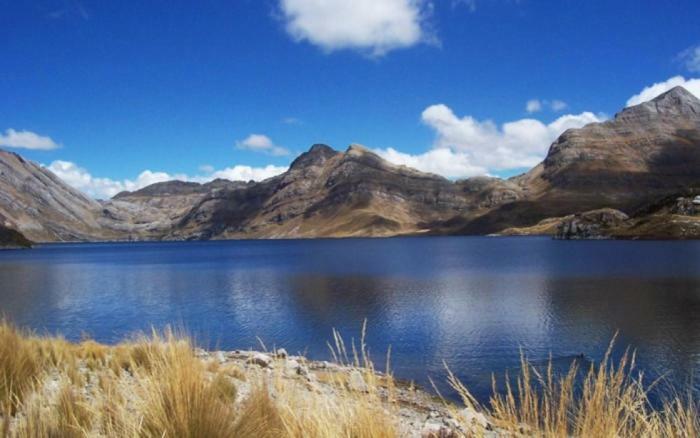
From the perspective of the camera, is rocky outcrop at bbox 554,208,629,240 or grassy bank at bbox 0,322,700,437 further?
rocky outcrop at bbox 554,208,629,240

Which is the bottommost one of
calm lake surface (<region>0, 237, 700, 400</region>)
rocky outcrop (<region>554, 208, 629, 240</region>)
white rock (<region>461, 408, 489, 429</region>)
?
calm lake surface (<region>0, 237, 700, 400</region>)

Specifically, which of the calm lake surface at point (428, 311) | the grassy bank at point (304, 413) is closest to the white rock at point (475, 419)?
the grassy bank at point (304, 413)

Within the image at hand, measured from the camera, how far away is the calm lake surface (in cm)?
2720

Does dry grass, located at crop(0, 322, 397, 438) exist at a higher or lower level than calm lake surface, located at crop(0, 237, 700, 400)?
higher

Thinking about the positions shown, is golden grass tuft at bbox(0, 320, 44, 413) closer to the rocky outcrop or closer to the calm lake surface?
the calm lake surface

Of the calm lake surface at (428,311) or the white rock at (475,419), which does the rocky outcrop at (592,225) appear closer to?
the calm lake surface at (428,311)

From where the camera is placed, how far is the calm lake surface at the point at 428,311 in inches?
1071

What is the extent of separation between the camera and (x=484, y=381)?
22156mm

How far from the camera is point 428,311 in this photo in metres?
41.2

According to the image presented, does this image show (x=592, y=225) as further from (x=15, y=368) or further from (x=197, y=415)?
(x=197, y=415)

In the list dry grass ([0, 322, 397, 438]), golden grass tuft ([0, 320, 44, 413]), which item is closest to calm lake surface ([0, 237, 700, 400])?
golden grass tuft ([0, 320, 44, 413])

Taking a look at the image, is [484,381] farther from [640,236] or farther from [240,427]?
[640,236]

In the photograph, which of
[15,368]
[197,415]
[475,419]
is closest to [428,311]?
[15,368]

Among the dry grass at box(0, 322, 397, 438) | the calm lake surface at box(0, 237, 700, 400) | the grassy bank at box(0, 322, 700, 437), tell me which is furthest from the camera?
the calm lake surface at box(0, 237, 700, 400)
